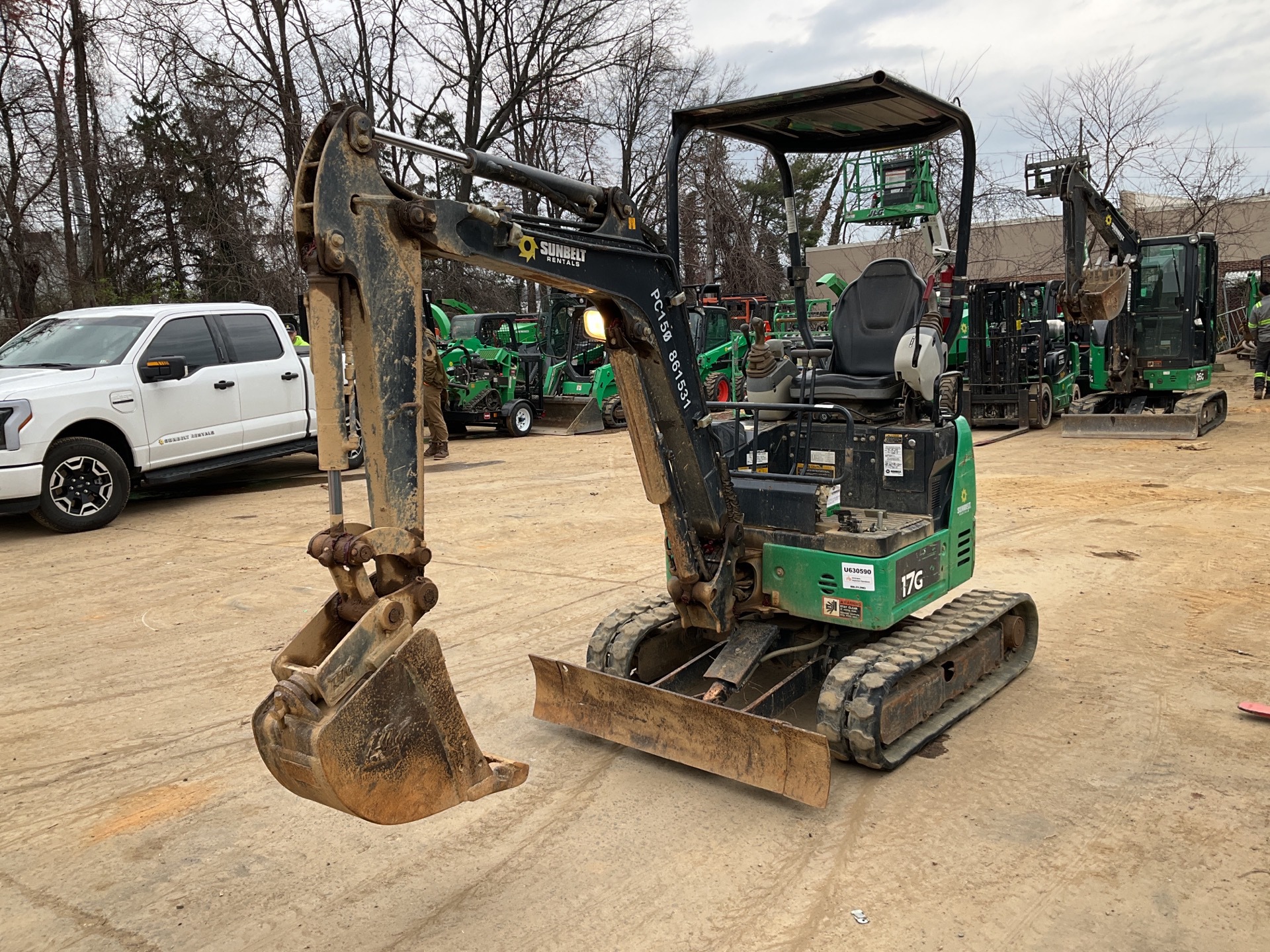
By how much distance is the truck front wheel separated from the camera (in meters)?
9.70

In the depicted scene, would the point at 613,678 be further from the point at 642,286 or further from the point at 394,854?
the point at 642,286

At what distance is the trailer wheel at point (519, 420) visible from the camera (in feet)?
59.4

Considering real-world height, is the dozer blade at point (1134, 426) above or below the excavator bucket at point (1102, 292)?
below

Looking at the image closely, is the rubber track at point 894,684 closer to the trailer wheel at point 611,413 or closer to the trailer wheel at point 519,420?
the trailer wheel at point 519,420

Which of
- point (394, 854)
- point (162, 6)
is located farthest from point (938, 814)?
point (162, 6)

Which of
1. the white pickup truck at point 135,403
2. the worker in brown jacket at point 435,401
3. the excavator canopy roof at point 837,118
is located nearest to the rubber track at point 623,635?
the excavator canopy roof at point 837,118

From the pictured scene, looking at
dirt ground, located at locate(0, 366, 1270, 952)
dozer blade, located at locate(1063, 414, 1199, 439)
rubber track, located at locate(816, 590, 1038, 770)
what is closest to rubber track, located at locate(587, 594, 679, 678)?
dirt ground, located at locate(0, 366, 1270, 952)

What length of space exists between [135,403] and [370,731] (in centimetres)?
838

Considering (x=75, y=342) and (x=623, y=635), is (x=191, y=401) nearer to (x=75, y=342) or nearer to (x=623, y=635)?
(x=75, y=342)

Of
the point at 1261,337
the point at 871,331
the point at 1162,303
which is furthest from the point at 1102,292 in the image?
the point at 871,331

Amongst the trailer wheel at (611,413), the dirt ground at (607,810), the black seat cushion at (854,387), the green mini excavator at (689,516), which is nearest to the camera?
the green mini excavator at (689,516)

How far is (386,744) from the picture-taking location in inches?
126

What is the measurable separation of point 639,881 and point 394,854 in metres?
0.98

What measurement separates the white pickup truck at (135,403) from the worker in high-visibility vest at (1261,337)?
645 inches
